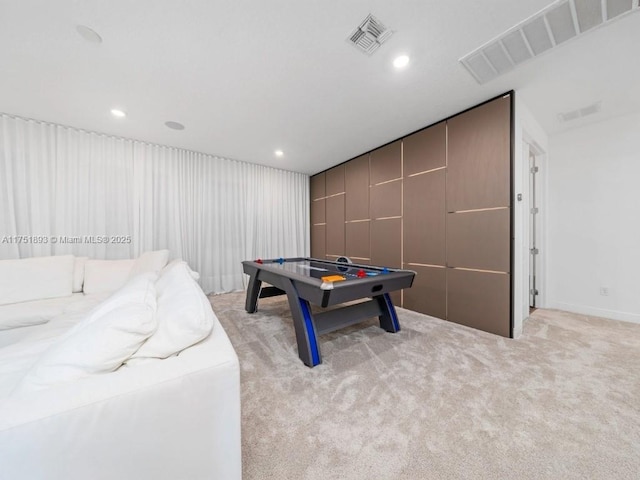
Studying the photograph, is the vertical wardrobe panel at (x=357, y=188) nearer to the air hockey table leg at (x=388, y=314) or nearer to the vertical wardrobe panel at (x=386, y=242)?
the vertical wardrobe panel at (x=386, y=242)

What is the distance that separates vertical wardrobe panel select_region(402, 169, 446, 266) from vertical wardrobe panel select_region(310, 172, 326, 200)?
6.81ft

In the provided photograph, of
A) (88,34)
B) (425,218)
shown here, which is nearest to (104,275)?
(88,34)

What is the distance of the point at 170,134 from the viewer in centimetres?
333

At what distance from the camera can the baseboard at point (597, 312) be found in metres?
2.78

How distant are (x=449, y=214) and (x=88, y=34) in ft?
11.8

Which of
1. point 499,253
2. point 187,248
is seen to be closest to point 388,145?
point 499,253

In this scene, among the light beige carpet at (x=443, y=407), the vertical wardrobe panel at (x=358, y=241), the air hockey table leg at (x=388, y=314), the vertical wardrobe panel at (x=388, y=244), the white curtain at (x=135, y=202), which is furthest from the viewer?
the vertical wardrobe panel at (x=358, y=241)

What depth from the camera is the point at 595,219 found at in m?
3.02

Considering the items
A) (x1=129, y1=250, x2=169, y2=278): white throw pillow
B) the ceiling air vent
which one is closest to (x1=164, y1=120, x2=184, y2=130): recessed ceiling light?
(x1=129, y1=250, x2=169, y2=278): white throw pillow

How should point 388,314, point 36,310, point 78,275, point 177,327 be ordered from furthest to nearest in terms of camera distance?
point 78,275 < point 388,314 < point 36,310 < point 177,327

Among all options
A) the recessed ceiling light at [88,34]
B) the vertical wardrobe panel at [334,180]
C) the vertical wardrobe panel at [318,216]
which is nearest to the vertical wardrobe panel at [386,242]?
the vertical wardrobe panel at [334,180]

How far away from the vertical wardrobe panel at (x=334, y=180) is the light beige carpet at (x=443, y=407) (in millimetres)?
2976

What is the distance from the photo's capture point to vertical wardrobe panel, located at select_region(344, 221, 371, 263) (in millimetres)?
4020

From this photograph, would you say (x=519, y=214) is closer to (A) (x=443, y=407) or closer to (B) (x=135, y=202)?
(A) (x=443, y=407)
